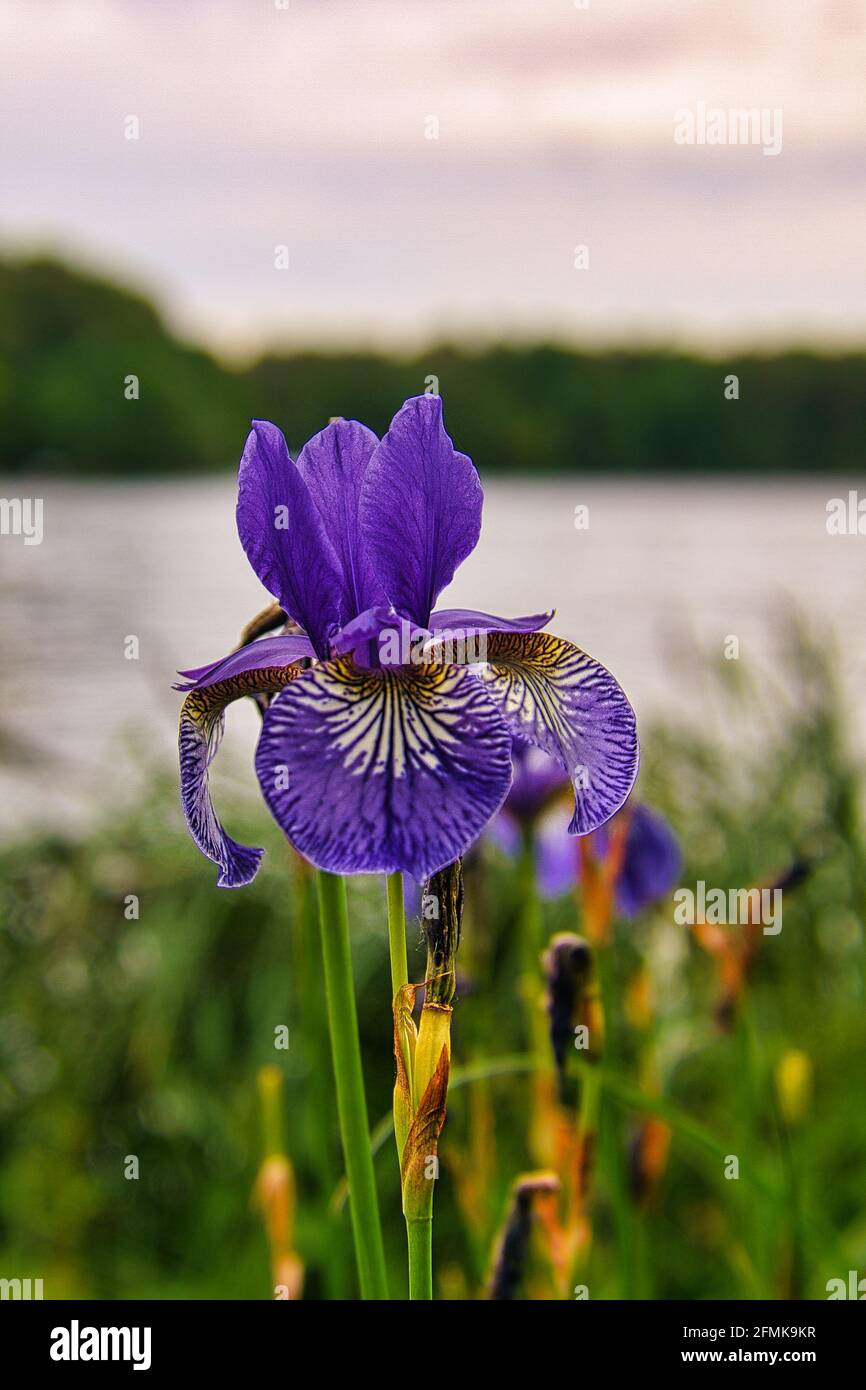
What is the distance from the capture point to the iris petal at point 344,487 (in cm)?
99

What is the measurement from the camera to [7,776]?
4.34m

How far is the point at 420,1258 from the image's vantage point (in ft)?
2.77

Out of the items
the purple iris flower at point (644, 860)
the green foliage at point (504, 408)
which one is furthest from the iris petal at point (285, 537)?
the green foliage at point (504, 408)

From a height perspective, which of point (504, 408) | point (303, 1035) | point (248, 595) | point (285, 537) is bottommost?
point (303, 1035)

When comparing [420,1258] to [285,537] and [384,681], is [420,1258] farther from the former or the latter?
[285,537]

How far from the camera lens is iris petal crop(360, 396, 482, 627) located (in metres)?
0.94

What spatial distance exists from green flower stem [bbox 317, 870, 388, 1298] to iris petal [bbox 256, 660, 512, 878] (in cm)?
9

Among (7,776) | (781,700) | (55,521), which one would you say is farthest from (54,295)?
(781,700)

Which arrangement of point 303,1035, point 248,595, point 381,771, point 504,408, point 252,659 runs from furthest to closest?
point 504,408 → point 248,595 → point 303,1035 → point 252,659 → point 381,771

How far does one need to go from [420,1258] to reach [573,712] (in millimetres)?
398

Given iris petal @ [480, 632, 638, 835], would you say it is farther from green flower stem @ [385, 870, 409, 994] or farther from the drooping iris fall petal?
the drooping iris fall petal

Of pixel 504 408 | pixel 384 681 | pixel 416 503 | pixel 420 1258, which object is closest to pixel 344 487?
pixel 416 503
